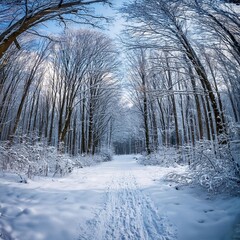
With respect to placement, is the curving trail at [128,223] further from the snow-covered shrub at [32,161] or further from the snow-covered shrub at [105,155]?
the snow-covered shrub at [105,155]

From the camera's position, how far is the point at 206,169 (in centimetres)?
383

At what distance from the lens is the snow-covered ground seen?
2.13 metres

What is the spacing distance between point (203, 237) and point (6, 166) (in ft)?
20.4

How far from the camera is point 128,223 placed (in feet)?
8.02

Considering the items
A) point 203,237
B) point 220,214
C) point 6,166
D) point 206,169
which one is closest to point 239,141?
point 206,169

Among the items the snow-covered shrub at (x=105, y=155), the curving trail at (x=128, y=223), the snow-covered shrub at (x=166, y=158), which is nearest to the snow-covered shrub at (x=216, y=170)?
the curving trail at (x=128, y=223)

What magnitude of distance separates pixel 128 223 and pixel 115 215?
0.40m

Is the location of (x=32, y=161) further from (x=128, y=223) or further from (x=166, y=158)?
(x=166, y=158)

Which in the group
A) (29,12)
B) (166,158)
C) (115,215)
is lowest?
(115,215)

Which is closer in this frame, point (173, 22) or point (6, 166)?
point (173, 22)

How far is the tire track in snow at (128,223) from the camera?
213cm

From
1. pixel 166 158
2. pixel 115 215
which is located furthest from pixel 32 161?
pixel 166 158

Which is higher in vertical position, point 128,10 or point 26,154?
point 128,10

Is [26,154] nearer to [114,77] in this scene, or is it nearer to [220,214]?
[220,214]
